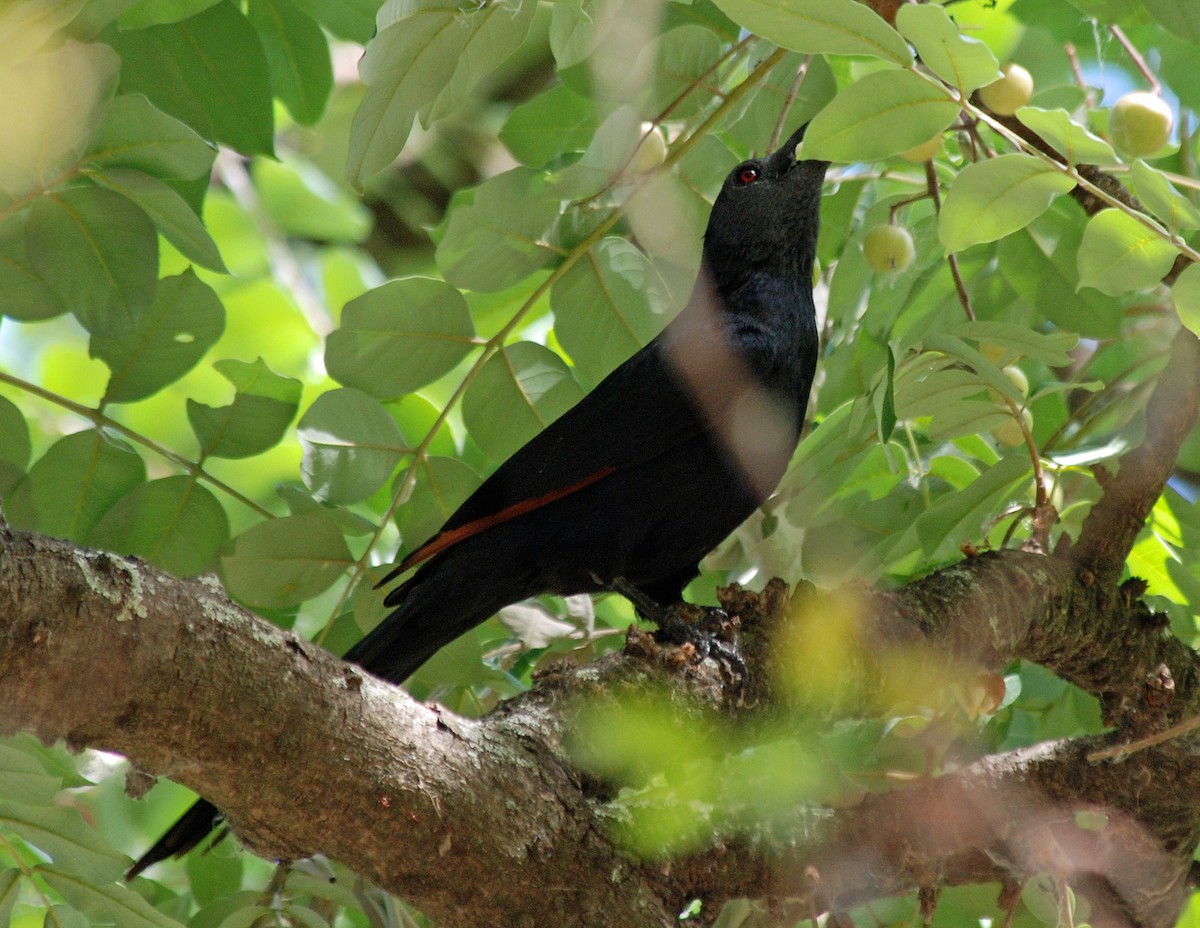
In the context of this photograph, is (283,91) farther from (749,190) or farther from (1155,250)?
(1155,250)

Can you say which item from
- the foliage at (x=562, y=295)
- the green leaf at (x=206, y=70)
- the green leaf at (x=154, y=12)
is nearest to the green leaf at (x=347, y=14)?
the foliage at (x=562, y=295)

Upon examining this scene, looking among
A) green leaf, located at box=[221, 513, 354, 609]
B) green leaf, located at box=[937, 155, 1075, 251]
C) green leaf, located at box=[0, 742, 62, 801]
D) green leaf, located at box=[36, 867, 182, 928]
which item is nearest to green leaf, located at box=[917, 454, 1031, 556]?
green leaf, located at box=[937, 155, 1075, 251]

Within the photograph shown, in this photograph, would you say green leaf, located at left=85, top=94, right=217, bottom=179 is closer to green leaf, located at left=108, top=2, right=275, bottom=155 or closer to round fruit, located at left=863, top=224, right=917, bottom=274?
green leaf, located at left=108, top=2, right=275, bottom=155

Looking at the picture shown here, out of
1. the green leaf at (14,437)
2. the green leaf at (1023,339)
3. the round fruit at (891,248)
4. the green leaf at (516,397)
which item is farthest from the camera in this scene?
the green leaf at (516,397)

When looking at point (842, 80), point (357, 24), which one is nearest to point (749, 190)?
point (842, 80)

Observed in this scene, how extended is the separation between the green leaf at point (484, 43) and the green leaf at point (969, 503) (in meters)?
1.23

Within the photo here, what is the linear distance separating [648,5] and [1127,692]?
178 centimetres

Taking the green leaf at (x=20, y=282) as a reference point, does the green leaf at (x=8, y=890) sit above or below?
below

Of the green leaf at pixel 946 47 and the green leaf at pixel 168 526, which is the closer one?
the green leaf at pixel 946 47

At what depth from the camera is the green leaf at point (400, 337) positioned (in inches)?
105

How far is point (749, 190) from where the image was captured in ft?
11.6

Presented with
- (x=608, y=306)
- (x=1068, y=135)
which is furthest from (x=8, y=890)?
(x=1068, y=135)

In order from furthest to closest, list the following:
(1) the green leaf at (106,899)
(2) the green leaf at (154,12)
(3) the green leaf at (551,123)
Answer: (3) the green leaf at (551,123) → (2) the green leaf at (154,12) → (1) the green leaf at (106,899)

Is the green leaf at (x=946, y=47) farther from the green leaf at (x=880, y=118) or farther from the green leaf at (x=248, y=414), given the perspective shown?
the green leaf at (x=248, y=414)
